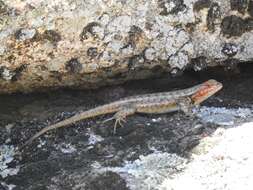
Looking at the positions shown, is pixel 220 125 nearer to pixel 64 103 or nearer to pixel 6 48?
pixel 64 103

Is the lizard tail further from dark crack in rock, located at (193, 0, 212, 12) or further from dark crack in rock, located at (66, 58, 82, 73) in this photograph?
dark crack in rock, located at (193, 0, 212, 12)

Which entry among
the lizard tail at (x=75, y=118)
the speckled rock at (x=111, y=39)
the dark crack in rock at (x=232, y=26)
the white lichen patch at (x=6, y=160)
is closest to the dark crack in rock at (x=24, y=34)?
the speckled rock at (x=111, y=39)

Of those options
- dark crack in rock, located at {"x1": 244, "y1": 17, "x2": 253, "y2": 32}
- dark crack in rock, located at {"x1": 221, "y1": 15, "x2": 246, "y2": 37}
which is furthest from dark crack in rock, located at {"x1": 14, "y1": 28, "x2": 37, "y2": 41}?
dark crack in rock, located at {"x1": 244, "y1": 17, "x2": 253, "y2": 32}

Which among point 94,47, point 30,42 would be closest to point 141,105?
point 94,47

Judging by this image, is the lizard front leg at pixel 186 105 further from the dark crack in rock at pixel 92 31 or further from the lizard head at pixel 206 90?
the dark crack in rock at pixel 92 31

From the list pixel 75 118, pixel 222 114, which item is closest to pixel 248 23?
pixel 222 114

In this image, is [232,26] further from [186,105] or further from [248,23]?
[186,105]
